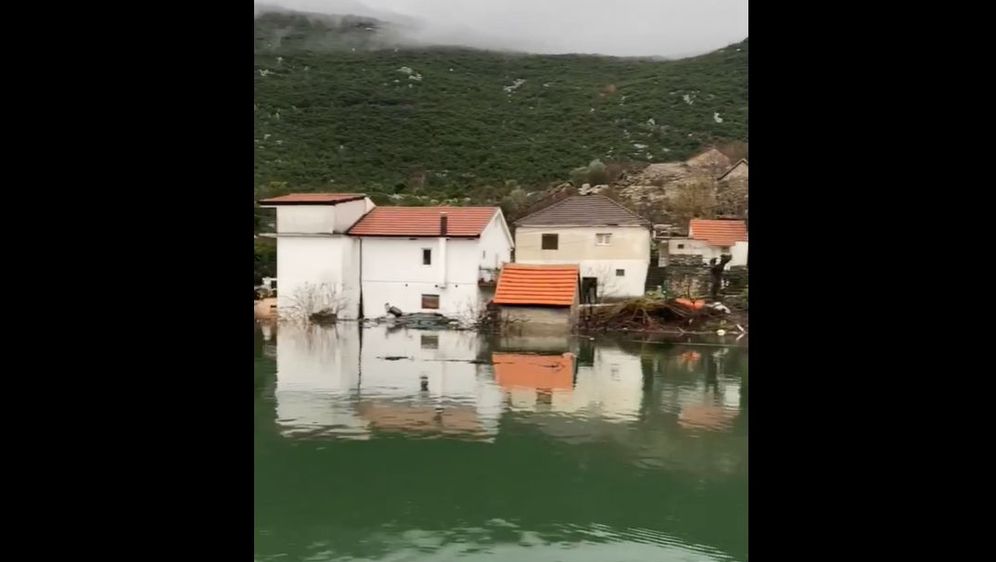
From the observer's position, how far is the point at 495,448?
23.6 ft

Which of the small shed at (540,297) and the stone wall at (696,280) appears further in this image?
the stone wall at (696,280)

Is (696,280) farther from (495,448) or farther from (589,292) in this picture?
(495,448)

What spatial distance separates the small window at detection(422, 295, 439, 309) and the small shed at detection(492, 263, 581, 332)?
80 cm

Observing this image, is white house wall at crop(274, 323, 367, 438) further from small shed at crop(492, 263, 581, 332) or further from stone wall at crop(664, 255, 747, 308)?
stone wall at crop(664, 255, 747, 308)

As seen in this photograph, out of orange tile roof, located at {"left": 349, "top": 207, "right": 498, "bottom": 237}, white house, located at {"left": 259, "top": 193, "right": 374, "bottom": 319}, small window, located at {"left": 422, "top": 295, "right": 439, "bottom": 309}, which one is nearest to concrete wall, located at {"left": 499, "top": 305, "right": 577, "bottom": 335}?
small window, located at {"left": 422, "top": 295, "right": 439, "bottom": 309}

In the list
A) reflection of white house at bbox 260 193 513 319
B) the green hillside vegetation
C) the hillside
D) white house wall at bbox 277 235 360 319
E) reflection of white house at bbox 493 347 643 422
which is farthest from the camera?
the hillside

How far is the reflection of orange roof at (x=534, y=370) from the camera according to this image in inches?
363

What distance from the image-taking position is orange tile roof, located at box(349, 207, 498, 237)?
991 centimetres

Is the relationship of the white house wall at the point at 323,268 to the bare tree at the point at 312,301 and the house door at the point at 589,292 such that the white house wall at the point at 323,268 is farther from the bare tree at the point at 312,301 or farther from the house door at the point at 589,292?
the house door at the point at 589,292

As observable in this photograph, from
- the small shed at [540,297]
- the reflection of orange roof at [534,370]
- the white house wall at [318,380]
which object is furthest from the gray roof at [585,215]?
the white house wall at [318,380]

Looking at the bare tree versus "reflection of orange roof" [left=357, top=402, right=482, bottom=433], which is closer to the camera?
"reflection of orange roof" [left=357, top=402, right=482, bottom=433]

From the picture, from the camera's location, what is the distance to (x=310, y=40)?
16.4m
